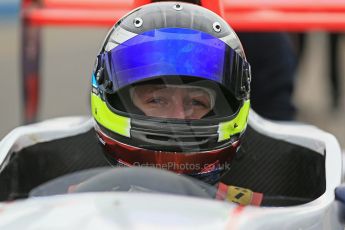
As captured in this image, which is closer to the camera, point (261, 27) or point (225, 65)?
point (225, 65)

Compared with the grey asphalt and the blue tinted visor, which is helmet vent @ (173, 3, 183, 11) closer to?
the blue tinted visor

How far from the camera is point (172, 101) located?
9.42 feet

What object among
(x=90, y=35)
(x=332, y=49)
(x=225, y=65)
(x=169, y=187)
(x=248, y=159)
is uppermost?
(x=225, y=65)

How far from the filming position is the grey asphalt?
6.84 m

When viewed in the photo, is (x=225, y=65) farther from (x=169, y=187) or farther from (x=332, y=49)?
(x=332, y=49)

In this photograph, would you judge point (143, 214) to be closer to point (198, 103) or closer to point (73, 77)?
point (198, 103)

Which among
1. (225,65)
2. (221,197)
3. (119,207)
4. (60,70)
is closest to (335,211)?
(221,197)

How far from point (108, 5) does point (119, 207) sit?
2544 millimetres

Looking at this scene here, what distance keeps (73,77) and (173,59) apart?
5.26 meters

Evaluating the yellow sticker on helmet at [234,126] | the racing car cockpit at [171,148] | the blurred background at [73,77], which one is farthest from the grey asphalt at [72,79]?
the yellow sticker on helmet at [234,126]

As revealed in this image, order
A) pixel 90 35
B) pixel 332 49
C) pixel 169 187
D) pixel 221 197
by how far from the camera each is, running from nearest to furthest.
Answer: pixel 169 187 → pixel 221 197 → pixel 332 49 → pixel 90 35

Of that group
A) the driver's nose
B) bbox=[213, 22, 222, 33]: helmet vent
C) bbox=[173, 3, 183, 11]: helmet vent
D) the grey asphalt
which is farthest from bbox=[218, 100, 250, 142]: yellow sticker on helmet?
the grey asphalt

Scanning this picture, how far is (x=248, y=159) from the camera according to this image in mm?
3449

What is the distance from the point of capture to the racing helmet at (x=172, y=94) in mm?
2840
